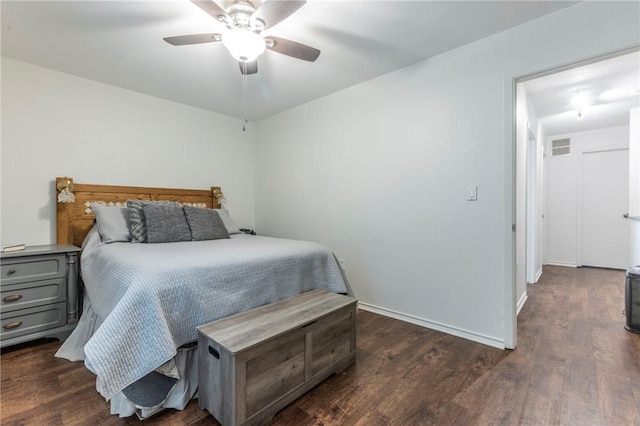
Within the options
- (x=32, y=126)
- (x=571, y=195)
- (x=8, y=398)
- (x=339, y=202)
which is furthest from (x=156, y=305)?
(x=571, y=195)

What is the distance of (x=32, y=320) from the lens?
7.46 ft

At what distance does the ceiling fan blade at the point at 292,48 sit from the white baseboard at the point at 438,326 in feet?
7.78

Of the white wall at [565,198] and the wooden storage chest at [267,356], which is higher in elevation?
the white wall at [565,198]

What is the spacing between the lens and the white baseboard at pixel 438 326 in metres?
2.30

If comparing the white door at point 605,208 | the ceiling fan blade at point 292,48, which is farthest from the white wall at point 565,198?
the ceiling fan blade at point 292,48

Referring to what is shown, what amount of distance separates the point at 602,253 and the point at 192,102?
690 cm

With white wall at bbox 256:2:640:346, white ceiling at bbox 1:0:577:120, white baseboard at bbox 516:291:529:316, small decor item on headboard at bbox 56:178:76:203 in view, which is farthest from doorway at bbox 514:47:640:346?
small decor item on headboard at bbox 56:178:76:203

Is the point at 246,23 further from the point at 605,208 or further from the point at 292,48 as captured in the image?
the point at 605,208

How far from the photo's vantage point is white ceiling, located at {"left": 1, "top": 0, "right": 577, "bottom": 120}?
6.31 feet

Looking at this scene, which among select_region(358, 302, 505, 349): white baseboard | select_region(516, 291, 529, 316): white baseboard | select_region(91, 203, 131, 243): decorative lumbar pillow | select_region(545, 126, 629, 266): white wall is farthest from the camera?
select_region(545, 126, 629, 266): white wall

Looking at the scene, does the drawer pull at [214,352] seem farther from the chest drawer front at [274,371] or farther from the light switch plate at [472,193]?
the light switch plate at [472,193]

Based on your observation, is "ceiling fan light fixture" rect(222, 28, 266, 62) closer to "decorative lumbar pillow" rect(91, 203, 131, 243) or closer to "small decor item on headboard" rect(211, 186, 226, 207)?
"decorative lumbar pillow" rect(91, 203, 131, 243)

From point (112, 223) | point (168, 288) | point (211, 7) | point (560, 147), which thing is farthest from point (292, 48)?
point (560, 147)

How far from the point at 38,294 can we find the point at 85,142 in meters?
1.53
